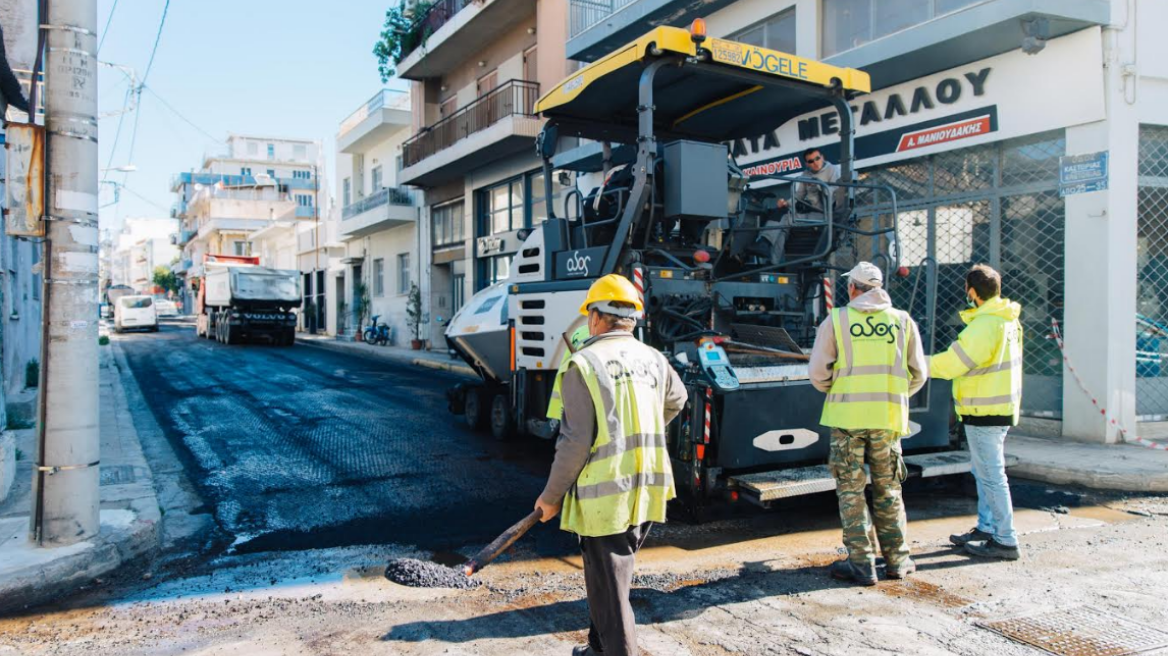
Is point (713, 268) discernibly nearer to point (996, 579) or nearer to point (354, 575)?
point (996, 579)

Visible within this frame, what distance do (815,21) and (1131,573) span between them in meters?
8.97

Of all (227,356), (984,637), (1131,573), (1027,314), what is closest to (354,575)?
(984,637)

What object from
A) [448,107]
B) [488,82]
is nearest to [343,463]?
[488,82]

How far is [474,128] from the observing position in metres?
20.9

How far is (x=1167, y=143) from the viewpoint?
880cm

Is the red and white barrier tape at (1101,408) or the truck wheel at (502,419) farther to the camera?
the truck wheel at (502,419)

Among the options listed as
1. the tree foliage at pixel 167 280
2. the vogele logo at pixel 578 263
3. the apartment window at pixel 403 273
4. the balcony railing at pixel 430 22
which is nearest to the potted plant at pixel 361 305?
the apartment window at pixel 403 273

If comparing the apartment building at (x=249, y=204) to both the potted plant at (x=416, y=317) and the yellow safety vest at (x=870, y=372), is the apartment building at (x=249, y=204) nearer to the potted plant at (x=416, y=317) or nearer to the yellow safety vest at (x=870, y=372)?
the potted plant at (x=416, y=317)

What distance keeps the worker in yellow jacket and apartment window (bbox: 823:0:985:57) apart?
6.30m

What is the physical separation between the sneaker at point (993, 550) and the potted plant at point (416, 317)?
20.5 m

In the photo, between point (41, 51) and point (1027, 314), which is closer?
point (41, 51)

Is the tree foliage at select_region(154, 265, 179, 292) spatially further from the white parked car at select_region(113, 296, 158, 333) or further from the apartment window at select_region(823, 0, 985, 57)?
the apartment window at select_region(823, 0, 985, 57)

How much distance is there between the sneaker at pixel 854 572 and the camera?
432 cm

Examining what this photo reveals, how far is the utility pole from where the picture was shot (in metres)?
4.70
